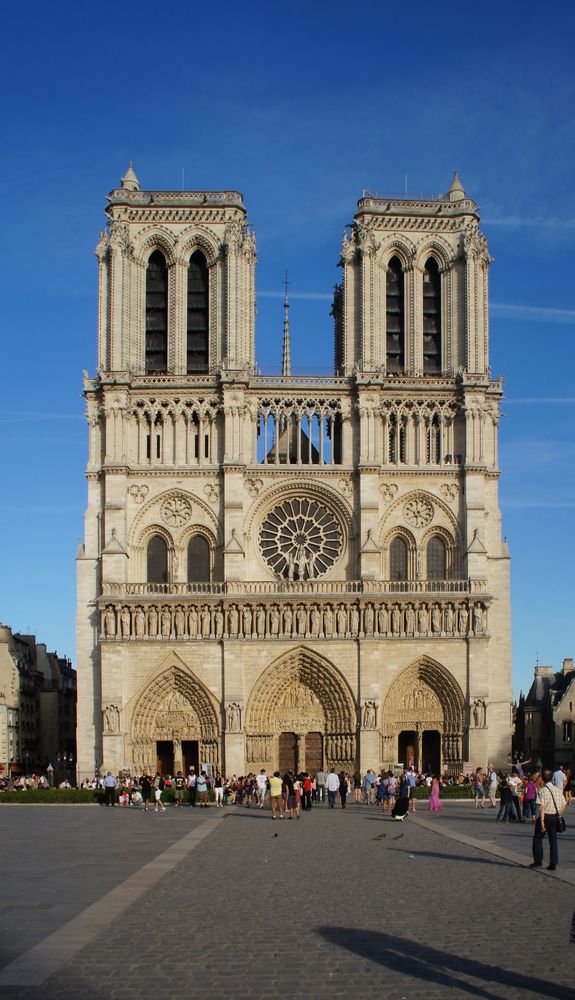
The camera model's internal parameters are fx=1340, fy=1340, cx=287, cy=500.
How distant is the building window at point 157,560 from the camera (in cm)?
Result: 5791

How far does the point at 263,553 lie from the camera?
58156mm

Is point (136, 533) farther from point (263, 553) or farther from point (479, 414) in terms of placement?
point (479, 414)

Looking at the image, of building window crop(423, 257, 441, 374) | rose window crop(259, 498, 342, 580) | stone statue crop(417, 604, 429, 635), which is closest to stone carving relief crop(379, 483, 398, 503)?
rose window crop(259, 498, 342, 580)

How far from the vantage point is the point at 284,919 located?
15570 millimetres

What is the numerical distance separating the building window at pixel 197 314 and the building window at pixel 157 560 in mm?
7730

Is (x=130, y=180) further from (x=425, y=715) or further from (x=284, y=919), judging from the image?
(x=284, y=919)

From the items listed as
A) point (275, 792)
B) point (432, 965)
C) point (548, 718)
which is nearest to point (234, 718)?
point (275, 792)

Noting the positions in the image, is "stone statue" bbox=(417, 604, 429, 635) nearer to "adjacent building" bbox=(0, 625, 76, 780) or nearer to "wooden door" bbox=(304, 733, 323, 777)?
"wooden door" bbox=(304, 733, 323, 777)

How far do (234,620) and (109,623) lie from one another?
519cm

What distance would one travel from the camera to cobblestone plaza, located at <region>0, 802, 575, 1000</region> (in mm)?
11898

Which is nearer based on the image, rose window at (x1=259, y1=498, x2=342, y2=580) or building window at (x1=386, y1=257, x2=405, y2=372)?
rose window at (x1=259, y1=498, x2=342, y2=580)

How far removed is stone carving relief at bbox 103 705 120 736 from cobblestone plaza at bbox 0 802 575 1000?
2699 centimetres

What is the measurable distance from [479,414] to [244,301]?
37.5 feet

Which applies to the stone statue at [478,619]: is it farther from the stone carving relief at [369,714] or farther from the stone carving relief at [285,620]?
the stone carving relief at [369,714]
